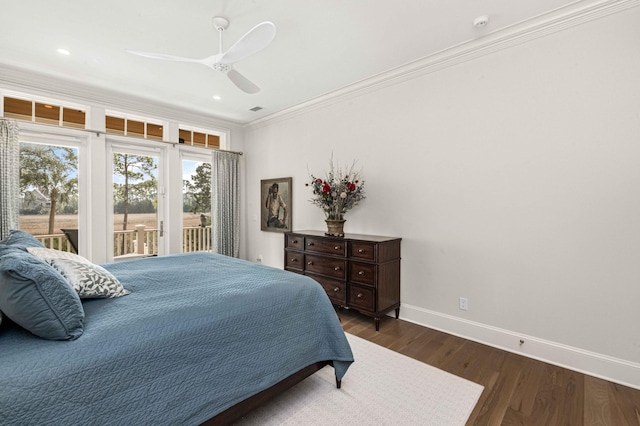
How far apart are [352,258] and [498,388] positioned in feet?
5.34

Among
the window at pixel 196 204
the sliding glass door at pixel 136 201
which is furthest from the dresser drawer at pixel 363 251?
the sliding glass door at pixel 136 201

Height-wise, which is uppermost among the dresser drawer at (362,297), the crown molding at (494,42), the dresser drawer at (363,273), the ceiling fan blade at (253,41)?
the crown molding at (494,42)

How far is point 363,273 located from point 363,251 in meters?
0.23

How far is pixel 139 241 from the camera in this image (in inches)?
171

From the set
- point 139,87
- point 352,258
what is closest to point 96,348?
point 352,258

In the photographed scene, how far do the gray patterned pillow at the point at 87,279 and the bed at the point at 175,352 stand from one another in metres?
0.06

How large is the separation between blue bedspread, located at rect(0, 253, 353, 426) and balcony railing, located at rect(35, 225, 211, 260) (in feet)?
7.54

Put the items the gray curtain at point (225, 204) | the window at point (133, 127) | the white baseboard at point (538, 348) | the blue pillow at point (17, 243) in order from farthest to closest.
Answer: the gray curtain at point (225, 204) → the window at point (133, 127) → the white baseboard at point (538, 348) → the blue pillow at point (17, 243)

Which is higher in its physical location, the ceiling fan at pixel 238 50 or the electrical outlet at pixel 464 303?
the ceiling fan at pixel 238 50

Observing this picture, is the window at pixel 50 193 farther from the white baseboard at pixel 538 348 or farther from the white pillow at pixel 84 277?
the white baseboard at pixel 538 348

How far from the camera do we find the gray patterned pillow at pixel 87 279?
5.00 feet

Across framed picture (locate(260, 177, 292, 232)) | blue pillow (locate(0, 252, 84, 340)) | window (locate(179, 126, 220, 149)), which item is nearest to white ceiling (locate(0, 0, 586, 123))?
window (locate(179, 126, 220, 149))

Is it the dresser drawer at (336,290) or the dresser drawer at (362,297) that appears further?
the dresser drawer at (336,290)

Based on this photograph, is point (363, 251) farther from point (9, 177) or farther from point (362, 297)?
point (9, 177)
